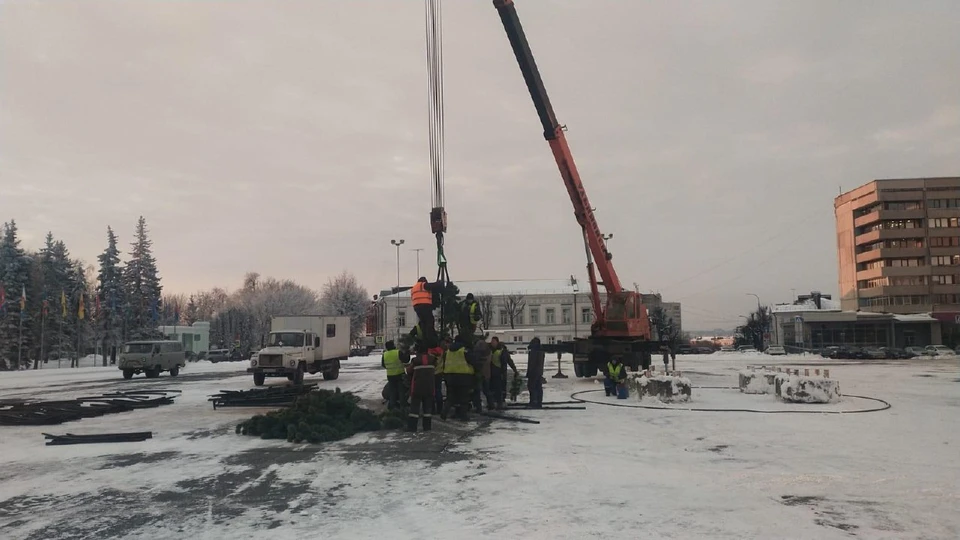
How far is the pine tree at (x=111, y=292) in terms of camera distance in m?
65.4

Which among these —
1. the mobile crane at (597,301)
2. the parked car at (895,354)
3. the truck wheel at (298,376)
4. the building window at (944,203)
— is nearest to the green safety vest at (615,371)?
the mobile crane at (597,301)

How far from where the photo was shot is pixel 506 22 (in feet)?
63.3

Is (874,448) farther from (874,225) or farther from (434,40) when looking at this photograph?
(874,225)

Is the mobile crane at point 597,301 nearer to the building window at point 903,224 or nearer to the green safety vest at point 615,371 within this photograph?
the green safety vest at point 615,371

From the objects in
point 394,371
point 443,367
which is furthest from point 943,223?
point 394,371

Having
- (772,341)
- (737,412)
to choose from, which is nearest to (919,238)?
(772,341)

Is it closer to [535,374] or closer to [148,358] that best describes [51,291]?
[148,358]

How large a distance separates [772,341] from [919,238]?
81.0 ft

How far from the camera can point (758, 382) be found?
19250mm

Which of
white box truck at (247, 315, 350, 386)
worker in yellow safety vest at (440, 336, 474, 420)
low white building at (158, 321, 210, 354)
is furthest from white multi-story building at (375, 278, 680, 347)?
worker in yellow safety vest at (440, 336, 474, 420)

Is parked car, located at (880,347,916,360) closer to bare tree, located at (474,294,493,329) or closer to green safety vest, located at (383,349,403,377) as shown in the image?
bare tree, located at (474,294,493,329)

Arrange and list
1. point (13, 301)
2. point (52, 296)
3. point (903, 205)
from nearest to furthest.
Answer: point (13, 301)
point (52, 296)
point (903, 205)

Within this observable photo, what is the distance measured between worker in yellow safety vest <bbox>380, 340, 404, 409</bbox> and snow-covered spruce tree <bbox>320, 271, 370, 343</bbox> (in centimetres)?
8546

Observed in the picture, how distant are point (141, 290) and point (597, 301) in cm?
5886
